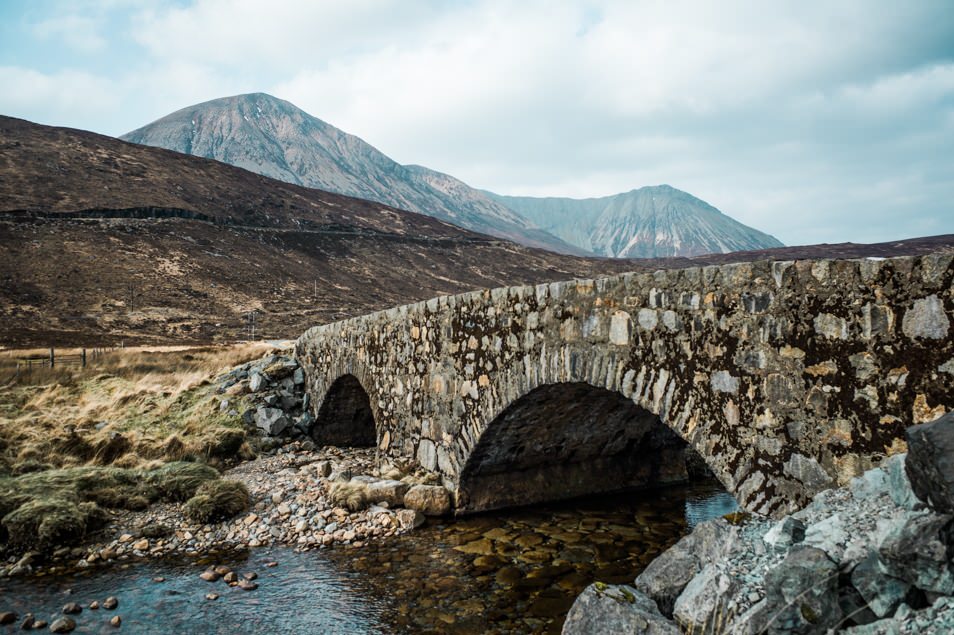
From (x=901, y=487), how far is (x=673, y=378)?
2.20 metres

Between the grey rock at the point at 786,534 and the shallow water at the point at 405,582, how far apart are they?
282 cm

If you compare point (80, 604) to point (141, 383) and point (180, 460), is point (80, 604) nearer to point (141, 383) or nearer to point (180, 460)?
point (180, 460)

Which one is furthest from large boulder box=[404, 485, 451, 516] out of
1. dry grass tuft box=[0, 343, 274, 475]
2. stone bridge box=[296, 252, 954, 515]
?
dry grass tuft box=[0, 343, 274, 475]

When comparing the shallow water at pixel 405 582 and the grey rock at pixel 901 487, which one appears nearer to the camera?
the grey rock at pixel 901 487

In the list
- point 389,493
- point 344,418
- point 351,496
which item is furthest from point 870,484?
point 344,418

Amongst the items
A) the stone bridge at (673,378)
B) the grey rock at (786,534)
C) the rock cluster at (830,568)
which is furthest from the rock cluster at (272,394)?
the grey rock at (786,534)

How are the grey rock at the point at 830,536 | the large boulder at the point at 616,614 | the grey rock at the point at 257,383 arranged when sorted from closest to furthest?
the grey rock at the point at 830,536, the large boulder at the point at 616,614, the grey rock at the point at 257,383

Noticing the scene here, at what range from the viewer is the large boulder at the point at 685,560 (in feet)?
12.4

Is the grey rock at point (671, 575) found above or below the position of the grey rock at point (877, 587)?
below

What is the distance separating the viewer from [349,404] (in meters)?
13.8

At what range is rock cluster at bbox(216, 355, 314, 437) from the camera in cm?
1381

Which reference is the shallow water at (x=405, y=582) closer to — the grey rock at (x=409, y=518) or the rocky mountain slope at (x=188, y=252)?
the grey rock at (x=409, y=518)

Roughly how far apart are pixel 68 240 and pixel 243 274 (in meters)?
13.5

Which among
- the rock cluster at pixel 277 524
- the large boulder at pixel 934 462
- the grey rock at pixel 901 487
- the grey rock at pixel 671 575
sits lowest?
the rock cluster at pixel 277 524
